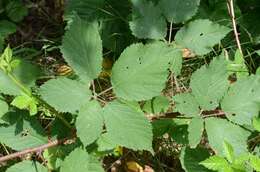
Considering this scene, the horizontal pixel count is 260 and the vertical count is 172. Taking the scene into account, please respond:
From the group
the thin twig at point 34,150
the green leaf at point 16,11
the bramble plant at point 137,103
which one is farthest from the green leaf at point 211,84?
the green leaf at point 16,11

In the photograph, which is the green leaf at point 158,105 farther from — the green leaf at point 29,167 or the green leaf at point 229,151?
the green leaf at point 29,167

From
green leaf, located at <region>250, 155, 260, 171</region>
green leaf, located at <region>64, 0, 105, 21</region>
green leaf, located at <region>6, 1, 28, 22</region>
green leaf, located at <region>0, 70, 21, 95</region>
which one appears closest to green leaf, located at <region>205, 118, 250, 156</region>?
green leaf, located at <region>250, 155, 260, 171</region>

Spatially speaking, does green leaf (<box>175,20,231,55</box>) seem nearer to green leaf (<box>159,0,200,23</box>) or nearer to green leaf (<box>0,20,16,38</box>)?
green leaf (<box>159,0,200,23</box>)

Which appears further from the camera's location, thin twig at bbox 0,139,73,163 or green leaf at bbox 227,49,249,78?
green leaf at bbox 227,49,249,78

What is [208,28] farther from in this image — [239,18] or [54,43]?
[54,43]

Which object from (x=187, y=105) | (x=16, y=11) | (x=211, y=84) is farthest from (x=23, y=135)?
(x=16, y=11)
